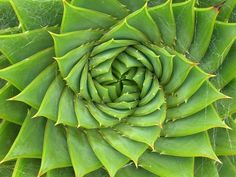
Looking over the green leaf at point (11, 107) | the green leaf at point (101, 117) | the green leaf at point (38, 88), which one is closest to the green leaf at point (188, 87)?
the green leaf at point (101, 117)

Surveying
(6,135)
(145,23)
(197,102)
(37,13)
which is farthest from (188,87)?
(6,135)

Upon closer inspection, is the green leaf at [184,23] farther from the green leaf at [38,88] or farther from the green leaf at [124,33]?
the green leaf at [38,88]


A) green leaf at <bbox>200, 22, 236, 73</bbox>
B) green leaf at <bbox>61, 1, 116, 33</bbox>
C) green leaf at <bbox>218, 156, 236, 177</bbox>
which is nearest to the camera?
green leaf at <bbox>61, 1, 116, 33</bbox>

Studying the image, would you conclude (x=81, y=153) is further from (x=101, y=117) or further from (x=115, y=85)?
(x=115, y=85)

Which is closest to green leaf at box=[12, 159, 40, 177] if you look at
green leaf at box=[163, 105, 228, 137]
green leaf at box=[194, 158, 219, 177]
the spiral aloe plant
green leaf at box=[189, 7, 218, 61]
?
the spiral aloe plant

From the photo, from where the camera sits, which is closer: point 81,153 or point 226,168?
A: point 81,153

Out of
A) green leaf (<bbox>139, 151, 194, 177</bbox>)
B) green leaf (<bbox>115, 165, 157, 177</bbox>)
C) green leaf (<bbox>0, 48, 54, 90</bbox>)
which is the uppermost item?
green leaf (<bbox>0, 48, 54, 90</bbox>)

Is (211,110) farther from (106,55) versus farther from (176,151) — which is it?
(106,55)

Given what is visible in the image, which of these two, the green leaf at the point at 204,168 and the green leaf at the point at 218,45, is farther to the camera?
the green leaf at the point at 204,168

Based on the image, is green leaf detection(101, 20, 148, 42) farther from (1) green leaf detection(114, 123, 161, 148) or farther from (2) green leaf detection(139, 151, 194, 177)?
(2) green leaf detection(139, 151, 194, 177)
